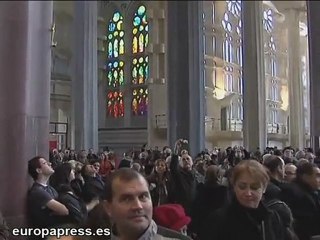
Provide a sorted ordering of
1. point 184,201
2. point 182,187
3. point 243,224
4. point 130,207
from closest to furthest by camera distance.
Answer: point 130,207 → point 243,224 → point 184,201 → point 182,187

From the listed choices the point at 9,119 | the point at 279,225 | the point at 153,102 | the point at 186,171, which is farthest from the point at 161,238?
the point at 153,102

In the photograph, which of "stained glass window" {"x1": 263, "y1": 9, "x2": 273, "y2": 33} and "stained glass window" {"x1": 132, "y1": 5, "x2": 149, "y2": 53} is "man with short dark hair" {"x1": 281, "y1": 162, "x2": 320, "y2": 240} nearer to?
"stained glass window" {"x1": 132, "y1": 5, "x2": 149, "y2": 53}

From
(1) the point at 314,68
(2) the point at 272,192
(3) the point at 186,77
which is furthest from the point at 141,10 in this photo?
(2) the point at 272,192

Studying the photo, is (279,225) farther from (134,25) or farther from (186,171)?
(134,25)

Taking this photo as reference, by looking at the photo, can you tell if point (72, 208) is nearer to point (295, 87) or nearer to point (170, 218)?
point (170, 218)

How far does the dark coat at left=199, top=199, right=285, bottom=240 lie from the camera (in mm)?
2941

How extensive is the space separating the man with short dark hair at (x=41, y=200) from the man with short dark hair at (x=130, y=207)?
7.65ft

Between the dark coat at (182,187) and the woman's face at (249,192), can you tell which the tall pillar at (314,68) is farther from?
the woman's face at (249,192)

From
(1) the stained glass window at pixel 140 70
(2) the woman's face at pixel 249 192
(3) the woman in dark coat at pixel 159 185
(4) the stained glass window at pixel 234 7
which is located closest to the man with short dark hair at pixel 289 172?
(3) the woman in dark coat at pixel 159 185

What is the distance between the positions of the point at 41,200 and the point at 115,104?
2742cm

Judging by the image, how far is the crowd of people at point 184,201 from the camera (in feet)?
7.30

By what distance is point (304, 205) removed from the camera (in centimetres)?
461

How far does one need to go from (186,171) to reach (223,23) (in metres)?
26.9

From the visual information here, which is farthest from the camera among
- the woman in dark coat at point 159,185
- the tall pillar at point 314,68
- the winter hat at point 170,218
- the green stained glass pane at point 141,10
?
the green stained glass pane at point 141,10
